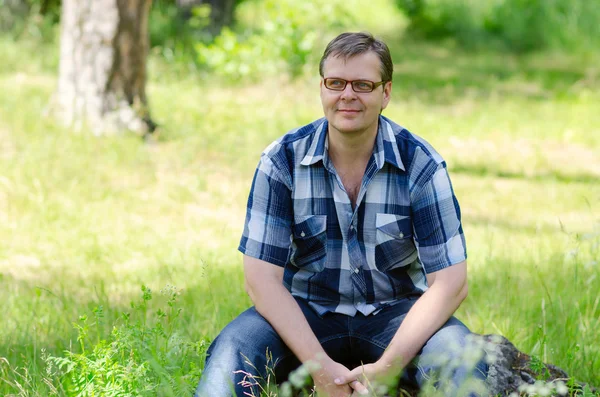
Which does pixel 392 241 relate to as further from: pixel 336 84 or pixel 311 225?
pixel 336 84

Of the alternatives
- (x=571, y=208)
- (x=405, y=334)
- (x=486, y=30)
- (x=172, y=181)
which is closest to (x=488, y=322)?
(x=405, y=334)

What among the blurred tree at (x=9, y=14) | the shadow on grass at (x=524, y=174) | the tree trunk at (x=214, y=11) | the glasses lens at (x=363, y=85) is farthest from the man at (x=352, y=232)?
the tree trunk at (x=214, y=11)

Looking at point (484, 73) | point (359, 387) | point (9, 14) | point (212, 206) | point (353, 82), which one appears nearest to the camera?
point (359, 387)

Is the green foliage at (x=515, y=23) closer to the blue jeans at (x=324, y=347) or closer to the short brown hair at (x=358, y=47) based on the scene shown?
the short brown hair at (x=358, y=47)

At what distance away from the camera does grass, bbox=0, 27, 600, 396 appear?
4.04 meters

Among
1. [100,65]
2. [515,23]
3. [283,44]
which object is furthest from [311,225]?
[515,23]

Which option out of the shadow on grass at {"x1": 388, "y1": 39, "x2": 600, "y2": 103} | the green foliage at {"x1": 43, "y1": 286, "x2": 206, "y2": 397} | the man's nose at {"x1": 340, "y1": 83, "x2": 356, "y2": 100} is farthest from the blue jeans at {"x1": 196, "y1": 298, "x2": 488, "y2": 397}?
the shadow on grass at {"x1": 388, "y1": 39, "x2": 600, "y2": 103}

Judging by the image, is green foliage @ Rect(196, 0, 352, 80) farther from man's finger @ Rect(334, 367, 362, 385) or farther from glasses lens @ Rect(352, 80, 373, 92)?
man's finger @ Rect(334, 367, 362, 385)

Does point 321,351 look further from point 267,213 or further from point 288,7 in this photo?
point 288,7

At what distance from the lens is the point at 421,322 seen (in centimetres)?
313

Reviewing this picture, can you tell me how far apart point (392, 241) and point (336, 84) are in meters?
A: 0.66

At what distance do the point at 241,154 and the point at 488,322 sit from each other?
12.8 feet

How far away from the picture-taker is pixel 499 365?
10.8 ft

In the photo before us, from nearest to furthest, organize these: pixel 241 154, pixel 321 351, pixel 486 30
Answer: pixel 321 351 < pixel 241 154 < pixel 486 30
